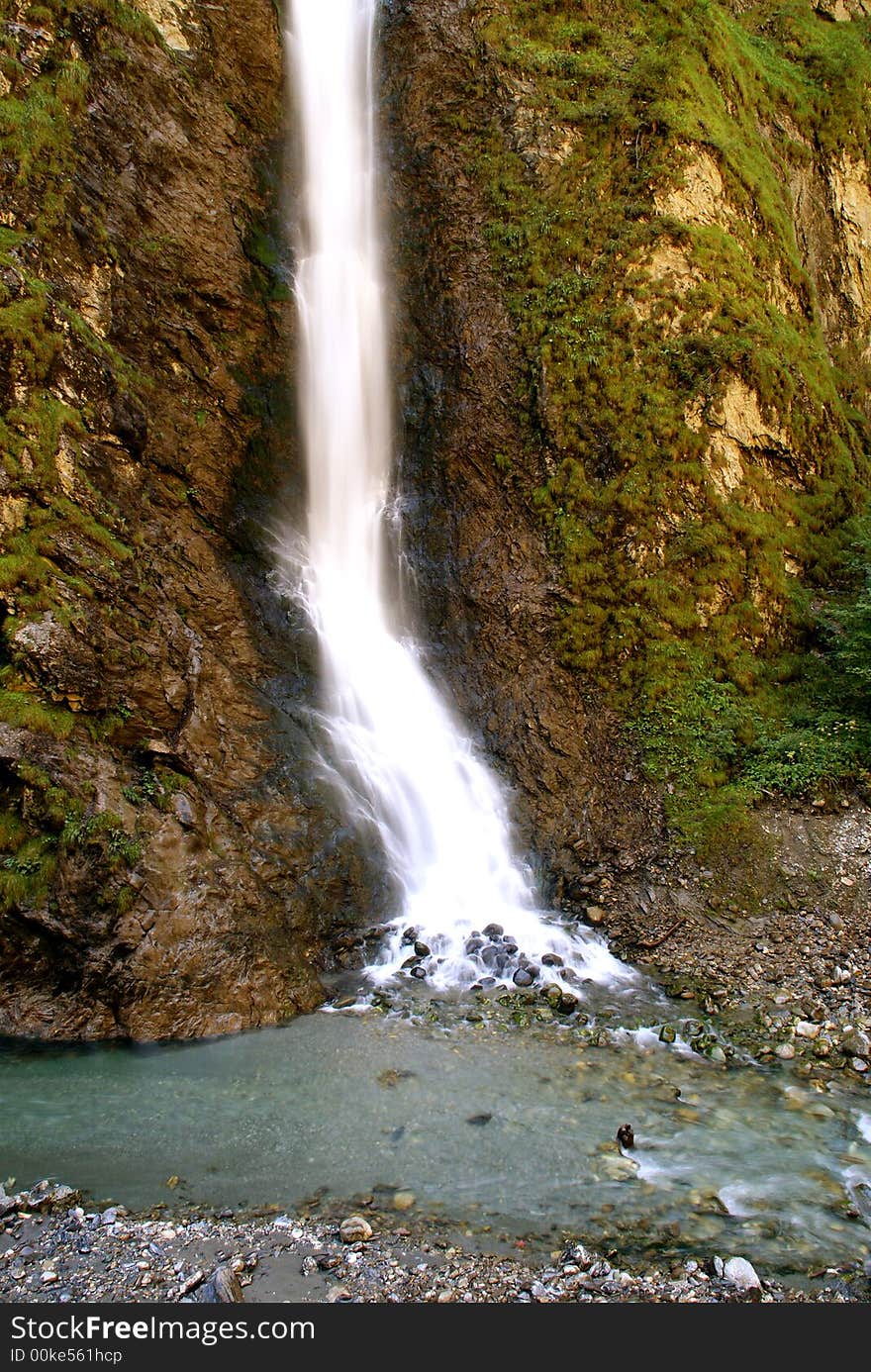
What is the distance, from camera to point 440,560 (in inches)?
544

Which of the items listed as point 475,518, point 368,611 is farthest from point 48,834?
point 475,518

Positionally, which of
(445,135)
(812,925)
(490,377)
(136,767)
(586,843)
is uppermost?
(445,135)

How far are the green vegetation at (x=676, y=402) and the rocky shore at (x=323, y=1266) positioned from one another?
6459 mm

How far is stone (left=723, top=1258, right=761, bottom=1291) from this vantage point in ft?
14.8

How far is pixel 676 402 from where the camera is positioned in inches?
503

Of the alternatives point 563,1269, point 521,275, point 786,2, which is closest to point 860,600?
point 521,275

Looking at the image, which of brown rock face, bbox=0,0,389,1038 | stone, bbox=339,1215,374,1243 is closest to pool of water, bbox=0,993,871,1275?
stone, bbox=339,1215,374,1243

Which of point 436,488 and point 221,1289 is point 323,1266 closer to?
point 221,1289

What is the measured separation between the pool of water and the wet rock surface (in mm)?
247

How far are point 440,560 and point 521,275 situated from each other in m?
5.76

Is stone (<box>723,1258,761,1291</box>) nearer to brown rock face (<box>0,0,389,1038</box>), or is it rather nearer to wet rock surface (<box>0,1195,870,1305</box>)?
wet rock surface (<box>0,1195,870,1305</box>)

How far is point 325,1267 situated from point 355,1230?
0.38 meters

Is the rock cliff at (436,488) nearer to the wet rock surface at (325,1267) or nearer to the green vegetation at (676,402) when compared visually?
the green vegetation at (676,402)

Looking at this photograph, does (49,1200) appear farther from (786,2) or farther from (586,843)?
(786,2)
